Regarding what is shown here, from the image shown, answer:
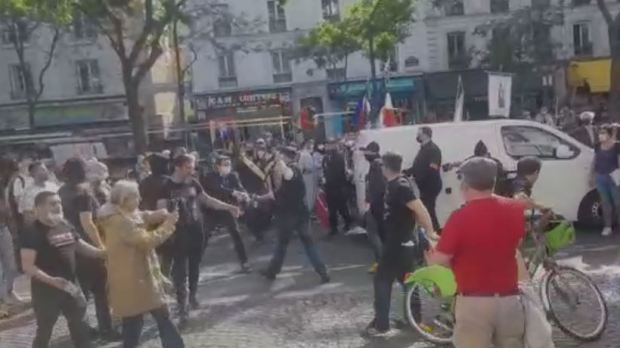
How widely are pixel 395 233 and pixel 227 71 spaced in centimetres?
4007

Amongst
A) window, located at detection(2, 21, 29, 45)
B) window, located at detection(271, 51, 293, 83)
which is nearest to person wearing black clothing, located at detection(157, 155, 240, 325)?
window, located at detection(2, 21, 29, 45)

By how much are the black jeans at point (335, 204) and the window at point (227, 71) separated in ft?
106

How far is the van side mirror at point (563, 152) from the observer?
12969 mm

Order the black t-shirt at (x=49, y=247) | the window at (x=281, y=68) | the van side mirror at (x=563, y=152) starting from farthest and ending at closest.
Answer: the window at (x=281, y=68), the van side mirror at (x=563, y=152), the black t-shirt at (x=49, y=247)

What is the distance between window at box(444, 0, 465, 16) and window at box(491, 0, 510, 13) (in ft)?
4.73

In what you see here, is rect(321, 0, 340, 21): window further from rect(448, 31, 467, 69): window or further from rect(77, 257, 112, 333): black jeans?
rect(77, 257, 112, 333): black jeans

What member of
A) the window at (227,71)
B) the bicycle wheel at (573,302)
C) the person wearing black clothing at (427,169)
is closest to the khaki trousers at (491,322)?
the bicycle wheel at (573,302)

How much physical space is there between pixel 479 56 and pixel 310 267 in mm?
34908

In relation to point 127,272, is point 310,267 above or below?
below

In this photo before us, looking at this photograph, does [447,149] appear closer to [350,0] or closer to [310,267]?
[310,267]

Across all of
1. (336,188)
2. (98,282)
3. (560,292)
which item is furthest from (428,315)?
(336,188)

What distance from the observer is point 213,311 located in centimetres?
992

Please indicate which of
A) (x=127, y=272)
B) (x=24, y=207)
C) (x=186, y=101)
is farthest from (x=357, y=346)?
(x=186, y=101)

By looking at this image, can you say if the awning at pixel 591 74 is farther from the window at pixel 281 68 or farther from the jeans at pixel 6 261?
the jeans at pixel 6 261
